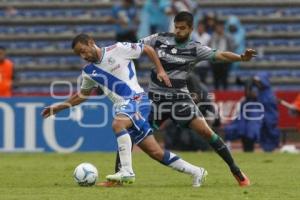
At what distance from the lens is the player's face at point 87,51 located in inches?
458

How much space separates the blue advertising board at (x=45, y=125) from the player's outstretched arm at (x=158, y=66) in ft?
25.7

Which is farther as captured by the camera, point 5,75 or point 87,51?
point 5,75

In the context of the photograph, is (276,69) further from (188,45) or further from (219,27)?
(188,45)

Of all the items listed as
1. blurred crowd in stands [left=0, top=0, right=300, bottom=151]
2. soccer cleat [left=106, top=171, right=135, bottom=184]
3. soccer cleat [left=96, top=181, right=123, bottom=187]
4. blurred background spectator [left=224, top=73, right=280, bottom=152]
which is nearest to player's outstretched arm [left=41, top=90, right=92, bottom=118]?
soccer cleat [left=96, top=181, right=123, bottom=187]

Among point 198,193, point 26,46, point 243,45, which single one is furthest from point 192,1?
point 198,193

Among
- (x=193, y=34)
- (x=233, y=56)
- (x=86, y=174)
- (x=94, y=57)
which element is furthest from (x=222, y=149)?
(x=193, y=34)

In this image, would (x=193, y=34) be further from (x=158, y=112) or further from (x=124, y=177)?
(x=124, y=177)

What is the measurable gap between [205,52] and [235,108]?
868 cm

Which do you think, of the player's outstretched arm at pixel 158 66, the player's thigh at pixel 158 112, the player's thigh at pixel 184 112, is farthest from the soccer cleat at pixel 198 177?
the player's outstretched arm at pixel 158 66

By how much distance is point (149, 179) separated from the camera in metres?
13.5

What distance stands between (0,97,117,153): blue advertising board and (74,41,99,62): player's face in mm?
7956

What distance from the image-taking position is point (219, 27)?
22859 mm

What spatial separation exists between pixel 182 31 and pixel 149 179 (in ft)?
7.63

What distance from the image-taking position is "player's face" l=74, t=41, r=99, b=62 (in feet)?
38.1
